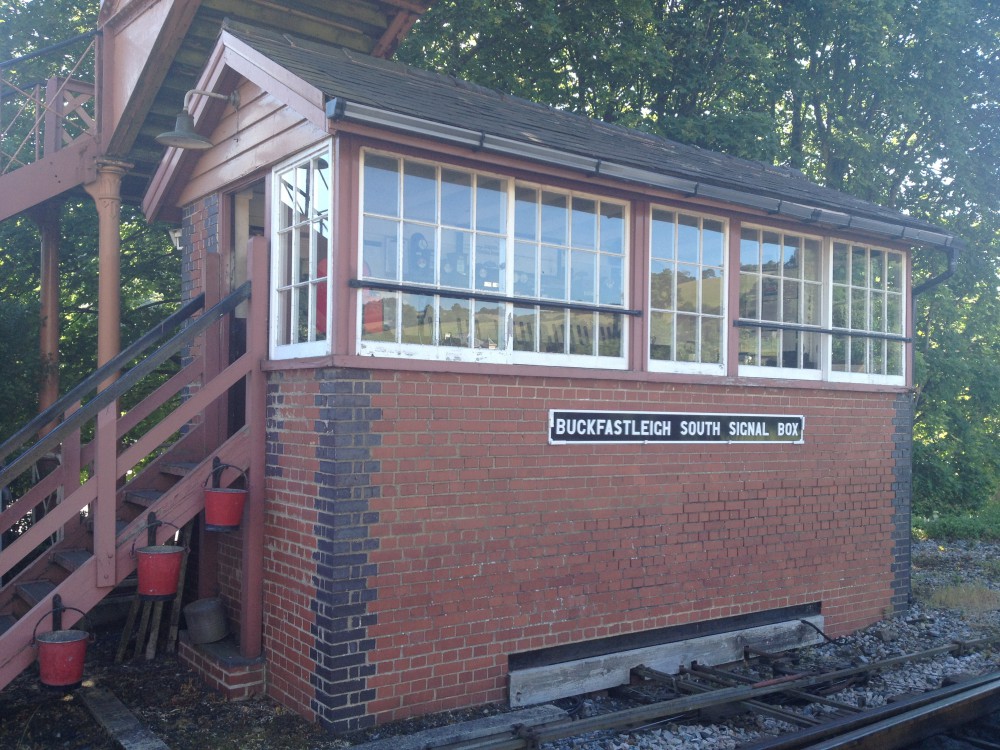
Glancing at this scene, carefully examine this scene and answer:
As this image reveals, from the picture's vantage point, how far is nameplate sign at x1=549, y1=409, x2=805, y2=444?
7238 millimetres

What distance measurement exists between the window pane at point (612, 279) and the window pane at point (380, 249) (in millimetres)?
1907

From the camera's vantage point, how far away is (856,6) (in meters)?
17.8

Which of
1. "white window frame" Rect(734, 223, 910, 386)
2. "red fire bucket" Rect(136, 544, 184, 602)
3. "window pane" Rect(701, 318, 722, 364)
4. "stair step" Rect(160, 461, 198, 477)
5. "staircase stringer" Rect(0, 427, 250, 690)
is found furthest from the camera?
"white window frame" Rect(734, 223, 910, 386)

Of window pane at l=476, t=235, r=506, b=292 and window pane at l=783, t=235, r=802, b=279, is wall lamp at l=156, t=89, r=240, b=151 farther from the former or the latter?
window pane at l=783, t=235, r=802, b=279

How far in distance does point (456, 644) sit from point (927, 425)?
17.1 meters

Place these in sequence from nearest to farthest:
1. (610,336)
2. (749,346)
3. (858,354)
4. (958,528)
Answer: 1. (610,336)
2. (749,346)
3. (858,354)
4. (958,528)

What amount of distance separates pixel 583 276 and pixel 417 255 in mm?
1538

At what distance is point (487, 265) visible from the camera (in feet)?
22.6

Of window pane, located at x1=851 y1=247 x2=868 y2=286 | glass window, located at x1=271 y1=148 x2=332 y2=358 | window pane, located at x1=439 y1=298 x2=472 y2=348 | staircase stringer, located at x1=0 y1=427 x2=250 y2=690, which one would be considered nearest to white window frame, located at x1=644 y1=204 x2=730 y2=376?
window pane, located at x1=439 y1=298 x2=472 y2=348

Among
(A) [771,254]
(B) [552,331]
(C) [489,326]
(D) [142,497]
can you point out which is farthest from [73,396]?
(A) [771,254]

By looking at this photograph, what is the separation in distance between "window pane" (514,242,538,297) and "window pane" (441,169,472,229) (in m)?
0.49

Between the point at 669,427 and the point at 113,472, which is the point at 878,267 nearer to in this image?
the point at 669,427

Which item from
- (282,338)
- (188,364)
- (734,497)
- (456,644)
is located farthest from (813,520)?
(188,364)

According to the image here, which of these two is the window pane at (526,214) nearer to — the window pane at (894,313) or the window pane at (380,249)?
the window pane at (380,249)
